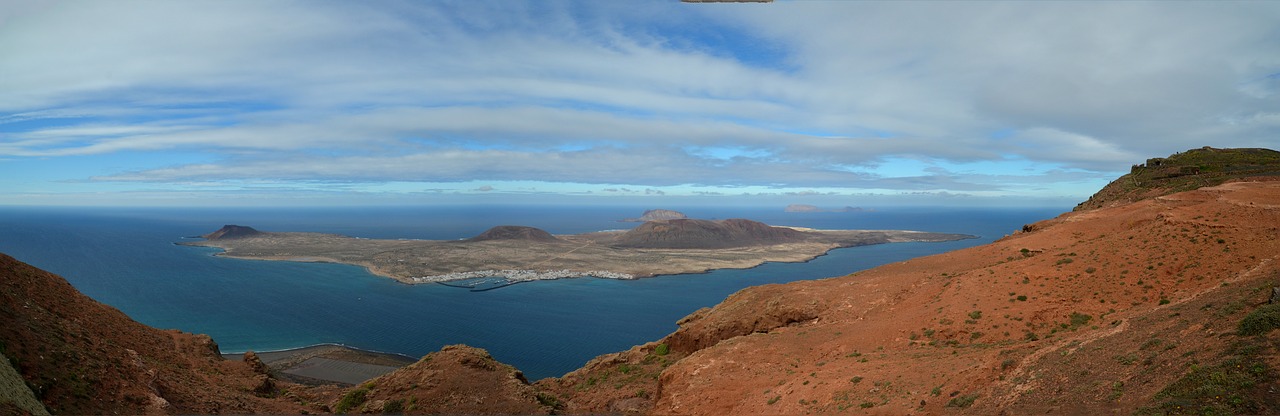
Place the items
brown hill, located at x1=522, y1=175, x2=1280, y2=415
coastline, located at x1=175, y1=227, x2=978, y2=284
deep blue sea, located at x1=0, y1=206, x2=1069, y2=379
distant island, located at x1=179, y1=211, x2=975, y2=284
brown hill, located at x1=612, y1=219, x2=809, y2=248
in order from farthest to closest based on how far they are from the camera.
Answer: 1. brown hill, located at x1=612, y1=219, x2=809, y2=248
2. distant island, located at x1=179, y1=211, x2=975, y2=284
3. coastline, located at x1=175, y1=227, x2=978, y2=284
4. deep blue sea, located at x1=0, y1=206, x2=1069, y2=379
5. brown hill, located at x1=522, y1=175, x2=1280, y2=415

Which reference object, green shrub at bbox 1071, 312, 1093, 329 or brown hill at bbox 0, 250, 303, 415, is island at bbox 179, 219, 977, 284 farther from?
green shrub at bbox 1071, 312, 1093, 329

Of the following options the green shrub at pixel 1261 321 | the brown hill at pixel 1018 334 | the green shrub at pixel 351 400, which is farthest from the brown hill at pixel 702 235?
the green shrub at pixel 1261 321

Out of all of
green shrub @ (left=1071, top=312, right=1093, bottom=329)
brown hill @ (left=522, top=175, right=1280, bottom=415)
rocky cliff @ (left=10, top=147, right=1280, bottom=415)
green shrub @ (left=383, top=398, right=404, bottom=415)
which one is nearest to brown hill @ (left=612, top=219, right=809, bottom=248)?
brown hill @ (left=522, top=175, right=1280, bottom=415)

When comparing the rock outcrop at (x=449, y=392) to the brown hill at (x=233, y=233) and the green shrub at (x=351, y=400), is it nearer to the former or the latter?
the green shrub at (x=351, y=400)

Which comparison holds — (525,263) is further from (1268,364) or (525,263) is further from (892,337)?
(1268,364)

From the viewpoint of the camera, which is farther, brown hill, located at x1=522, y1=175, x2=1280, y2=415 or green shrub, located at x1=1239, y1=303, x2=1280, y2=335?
brown hill, located at x1=522, y1=175, x2=1280, y2=415

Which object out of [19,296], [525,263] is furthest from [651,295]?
[19,296]

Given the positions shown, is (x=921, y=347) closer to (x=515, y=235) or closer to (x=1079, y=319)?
(x=1079, y=319)
